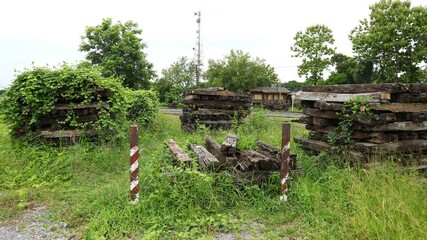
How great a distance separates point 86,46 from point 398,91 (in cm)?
3738

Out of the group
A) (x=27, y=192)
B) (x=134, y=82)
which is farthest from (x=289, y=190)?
(x=134, y=82)

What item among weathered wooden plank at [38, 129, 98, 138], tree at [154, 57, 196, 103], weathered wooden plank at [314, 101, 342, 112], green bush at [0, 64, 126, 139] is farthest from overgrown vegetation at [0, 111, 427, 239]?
tree at [154, 57, 196, 103]

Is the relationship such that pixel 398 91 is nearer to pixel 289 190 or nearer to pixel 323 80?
pixel 289 190

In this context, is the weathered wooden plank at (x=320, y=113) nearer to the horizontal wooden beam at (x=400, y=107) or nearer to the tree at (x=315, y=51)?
the horizontal wooden beam at (x=400, y=107)

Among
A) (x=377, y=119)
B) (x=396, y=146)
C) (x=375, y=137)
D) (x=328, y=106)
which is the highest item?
(x=328, y=106)

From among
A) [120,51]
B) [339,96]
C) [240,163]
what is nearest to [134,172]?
[240,163]

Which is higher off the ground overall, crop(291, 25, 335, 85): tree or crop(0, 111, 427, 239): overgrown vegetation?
crop(291, 25, 335, 85): tree

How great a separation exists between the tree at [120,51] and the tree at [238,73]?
21095mm

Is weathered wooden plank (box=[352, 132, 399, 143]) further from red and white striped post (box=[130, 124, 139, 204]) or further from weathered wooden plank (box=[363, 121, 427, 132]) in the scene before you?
red and white striped post (box=[130, 124, 139, 204])

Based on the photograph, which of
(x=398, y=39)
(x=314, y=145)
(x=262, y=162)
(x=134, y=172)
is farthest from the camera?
(x=398, y=39)

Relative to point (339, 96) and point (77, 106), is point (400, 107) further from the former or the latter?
point (77, 106)

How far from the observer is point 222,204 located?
4.13 metres

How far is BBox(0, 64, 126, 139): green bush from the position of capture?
6.90 meters

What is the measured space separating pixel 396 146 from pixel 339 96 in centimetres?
138
